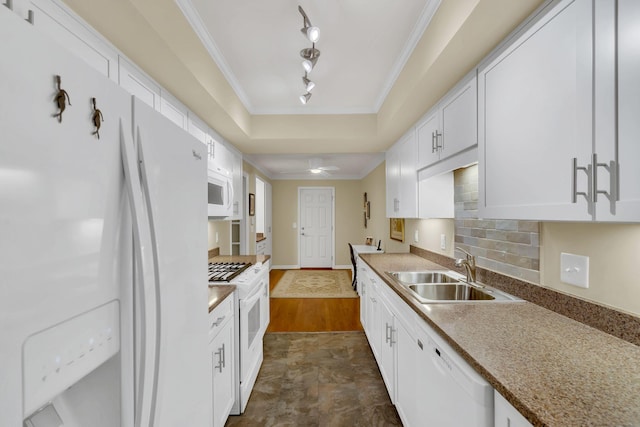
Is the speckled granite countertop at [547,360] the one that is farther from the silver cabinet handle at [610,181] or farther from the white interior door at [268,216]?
the white interior door at [268,216]

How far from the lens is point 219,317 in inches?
65.8

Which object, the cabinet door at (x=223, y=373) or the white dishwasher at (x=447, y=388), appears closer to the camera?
the white dishwasher at (x=447, y=388)

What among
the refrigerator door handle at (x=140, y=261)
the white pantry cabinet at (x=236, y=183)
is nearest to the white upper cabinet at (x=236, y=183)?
the white pantry cabinet at (x=236, y=183)

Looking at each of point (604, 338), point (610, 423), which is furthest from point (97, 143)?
point (604, 338)

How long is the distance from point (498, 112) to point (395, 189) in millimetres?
1867

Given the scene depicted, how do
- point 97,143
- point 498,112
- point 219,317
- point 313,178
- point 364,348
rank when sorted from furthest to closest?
point 313,178 → point 364,348 → point 219,317 → point 498,112 → point 97,143

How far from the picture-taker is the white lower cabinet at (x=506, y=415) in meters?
0.78

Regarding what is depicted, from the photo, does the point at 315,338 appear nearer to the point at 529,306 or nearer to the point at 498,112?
the point at 529,306

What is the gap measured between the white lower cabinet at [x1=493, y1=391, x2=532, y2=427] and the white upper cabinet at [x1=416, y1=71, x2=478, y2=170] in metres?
1.24

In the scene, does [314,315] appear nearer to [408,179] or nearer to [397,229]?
[397,229]

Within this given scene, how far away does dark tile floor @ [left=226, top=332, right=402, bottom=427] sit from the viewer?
1992 millimetres

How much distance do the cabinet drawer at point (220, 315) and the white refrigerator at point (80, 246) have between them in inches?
27.1

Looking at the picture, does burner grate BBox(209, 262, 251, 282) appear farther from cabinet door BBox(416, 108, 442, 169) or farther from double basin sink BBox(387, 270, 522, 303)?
cabinet door BBox(416, 108, 442, 169)

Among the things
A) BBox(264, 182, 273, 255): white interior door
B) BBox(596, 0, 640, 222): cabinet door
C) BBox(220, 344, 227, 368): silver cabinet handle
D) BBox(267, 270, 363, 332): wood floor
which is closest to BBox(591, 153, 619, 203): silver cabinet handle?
BBox(596, 0, 640, 222): cabinet door
